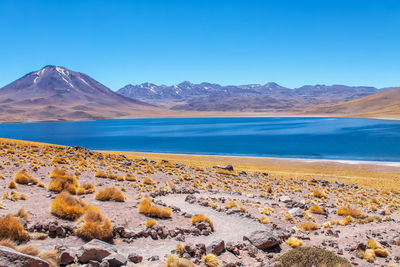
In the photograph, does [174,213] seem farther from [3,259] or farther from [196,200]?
[3,259]

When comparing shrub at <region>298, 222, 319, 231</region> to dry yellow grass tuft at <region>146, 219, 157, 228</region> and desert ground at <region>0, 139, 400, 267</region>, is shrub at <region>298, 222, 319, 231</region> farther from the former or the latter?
dry yellow grass tuft at <region>146, 219, 157, 228</region>

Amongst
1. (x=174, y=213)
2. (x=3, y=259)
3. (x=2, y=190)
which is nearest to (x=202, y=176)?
(x=174, y=213)

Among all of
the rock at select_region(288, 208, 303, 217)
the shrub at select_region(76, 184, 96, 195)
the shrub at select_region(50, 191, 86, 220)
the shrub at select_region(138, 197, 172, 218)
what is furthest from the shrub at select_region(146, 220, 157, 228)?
the rock at select_region(288, 208, 303, 217)

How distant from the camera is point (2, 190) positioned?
39.4ft

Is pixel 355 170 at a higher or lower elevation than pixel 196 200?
lower

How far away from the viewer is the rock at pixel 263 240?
8773mm

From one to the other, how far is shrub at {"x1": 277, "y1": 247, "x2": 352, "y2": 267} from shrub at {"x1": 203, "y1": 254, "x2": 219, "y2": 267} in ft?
4.99

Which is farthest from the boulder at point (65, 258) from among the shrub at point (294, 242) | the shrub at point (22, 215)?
the shrub at point (294, 242)

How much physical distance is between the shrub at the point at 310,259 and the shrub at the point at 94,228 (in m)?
4.58

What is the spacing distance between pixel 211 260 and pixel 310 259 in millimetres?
2412

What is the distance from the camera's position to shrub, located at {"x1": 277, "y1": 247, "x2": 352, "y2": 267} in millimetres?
7227

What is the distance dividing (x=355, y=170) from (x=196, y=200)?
31021mm

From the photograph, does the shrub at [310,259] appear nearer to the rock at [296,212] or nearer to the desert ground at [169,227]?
the desert ground at [169,227]

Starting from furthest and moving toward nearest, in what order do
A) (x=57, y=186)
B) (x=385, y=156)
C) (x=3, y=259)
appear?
1. (x=385, y=156)
2. (x=57, y=186)
3. (x=3, y=259)
